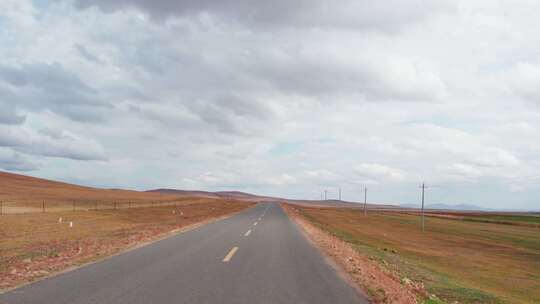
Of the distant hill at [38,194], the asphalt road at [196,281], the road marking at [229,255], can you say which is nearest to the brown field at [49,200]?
the distant hill at [38,194]

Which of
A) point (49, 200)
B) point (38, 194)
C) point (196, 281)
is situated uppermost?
point (196, 281)

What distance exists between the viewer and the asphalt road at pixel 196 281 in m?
8.09

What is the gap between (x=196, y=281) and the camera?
31.7 feet

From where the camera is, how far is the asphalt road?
809cm

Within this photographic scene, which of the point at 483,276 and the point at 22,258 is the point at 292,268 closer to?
the point at 22,258

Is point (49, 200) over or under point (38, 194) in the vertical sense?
under

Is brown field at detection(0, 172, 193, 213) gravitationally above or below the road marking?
below

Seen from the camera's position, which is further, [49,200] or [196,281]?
[49,200]

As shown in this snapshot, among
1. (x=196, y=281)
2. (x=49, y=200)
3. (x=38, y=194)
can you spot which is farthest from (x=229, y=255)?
(x=38, y=194)

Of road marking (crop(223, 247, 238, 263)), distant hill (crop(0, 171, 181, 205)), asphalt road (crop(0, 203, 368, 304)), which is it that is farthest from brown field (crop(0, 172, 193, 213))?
asphalt road (crop(0, 203, 368, 304))

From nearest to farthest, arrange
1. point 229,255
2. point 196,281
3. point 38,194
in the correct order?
point 196,281, point 229,255, point 38,194

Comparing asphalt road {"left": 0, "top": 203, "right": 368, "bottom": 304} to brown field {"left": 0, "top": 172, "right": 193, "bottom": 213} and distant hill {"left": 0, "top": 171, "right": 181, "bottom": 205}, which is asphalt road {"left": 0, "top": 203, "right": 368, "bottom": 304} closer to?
brown field {"left": 0, "top": 172, "right": 193, "bottom": 213}

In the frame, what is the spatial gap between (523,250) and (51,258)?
146 ft

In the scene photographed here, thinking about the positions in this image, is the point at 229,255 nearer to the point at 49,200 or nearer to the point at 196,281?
the point at 196,281
